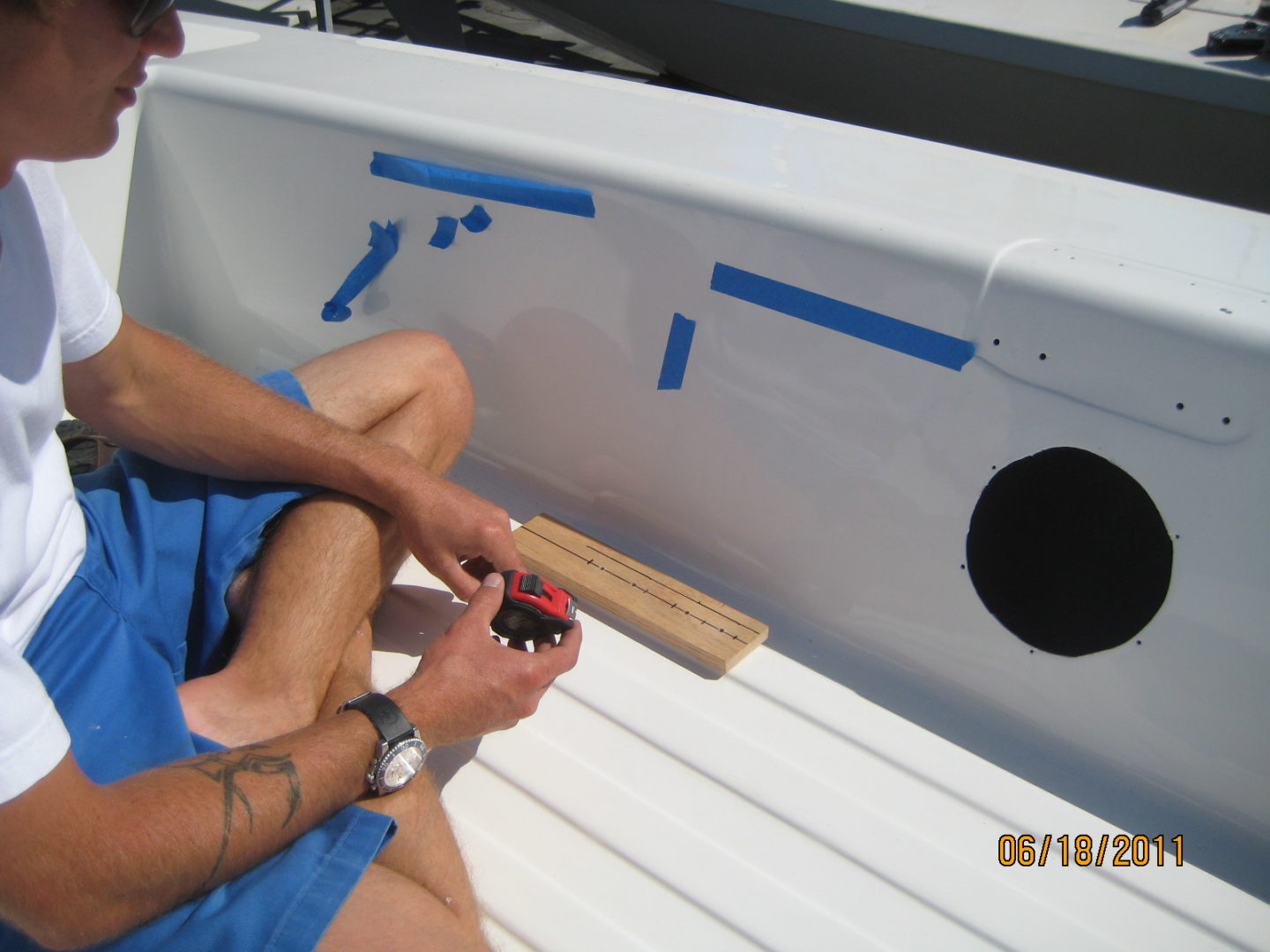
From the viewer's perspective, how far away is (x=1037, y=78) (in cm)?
297

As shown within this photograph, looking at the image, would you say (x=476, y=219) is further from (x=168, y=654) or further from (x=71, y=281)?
(x=168, y=654)

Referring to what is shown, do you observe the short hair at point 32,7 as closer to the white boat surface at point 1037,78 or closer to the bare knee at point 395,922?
the bare knee at point 395,922

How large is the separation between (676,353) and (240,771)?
2.50 ft

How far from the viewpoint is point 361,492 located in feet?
4.25

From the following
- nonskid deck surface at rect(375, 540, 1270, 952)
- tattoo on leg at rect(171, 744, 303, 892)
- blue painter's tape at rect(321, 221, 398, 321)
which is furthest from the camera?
blue painter's tape at rect(321, 221, 398, 321)

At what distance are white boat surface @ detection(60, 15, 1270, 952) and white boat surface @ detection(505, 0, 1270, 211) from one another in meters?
1.61

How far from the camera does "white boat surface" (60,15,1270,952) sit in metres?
1.13

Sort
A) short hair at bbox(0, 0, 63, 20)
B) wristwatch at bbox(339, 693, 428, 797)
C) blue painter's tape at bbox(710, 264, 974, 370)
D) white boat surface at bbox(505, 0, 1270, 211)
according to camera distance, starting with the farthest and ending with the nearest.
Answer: white boat surface at bbox(505, 0, 1270, 211)
blue painter's tape at bbox(710, 264, 974, 370)
wristwatch at bbox(339, 693, 428, 797)
short hair at bbox(0, 0, 63, 20)

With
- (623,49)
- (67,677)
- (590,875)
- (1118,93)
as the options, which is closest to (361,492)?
(67,677)

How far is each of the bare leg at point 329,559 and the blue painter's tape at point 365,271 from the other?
0.64 ft

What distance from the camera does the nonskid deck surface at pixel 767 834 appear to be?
112cm

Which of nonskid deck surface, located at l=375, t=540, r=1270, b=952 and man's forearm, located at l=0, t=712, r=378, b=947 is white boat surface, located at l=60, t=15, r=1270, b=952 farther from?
man's forearm, located at l=0, t=712, r=378, b=947
